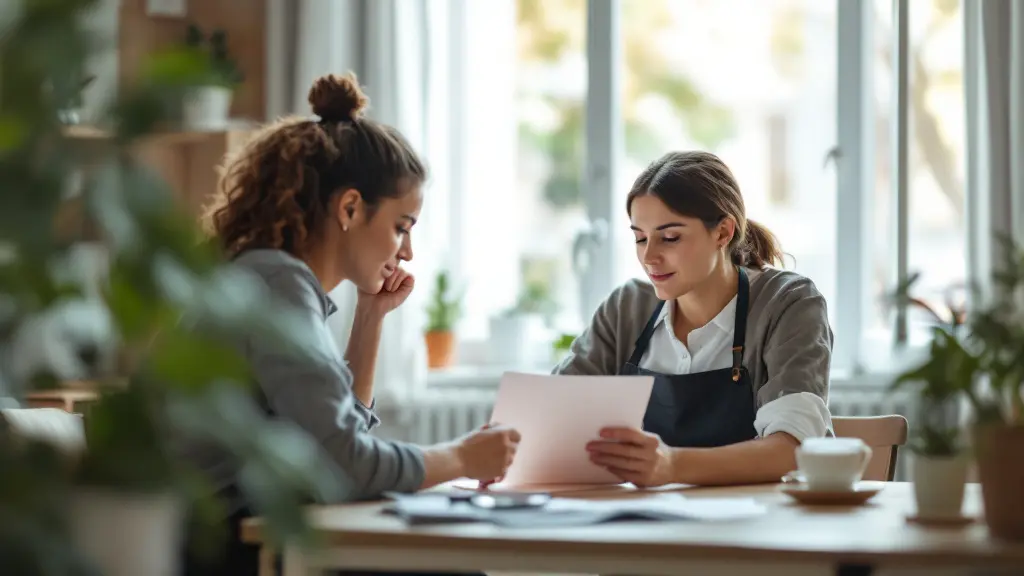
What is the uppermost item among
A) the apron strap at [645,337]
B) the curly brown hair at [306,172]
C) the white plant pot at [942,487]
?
the curly brown hair at [306,172]

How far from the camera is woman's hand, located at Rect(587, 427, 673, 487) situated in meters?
1.88

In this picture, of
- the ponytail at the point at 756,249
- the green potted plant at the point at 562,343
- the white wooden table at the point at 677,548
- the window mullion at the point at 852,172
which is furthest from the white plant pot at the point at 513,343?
the white wooden table at the point at 677,548

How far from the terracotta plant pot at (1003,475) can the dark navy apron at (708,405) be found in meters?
0.85

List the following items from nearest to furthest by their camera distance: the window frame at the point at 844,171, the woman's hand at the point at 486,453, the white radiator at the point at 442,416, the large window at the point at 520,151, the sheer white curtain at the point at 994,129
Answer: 1. the woman's hand at the point at 486,453
2. the sheer white curtain at the point at 994,129
3. the window frame at the point at 844,171
4. the white radiator at the point at 442,416
5. the large window at the point at 520,151

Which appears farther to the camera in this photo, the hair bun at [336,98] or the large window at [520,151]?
the large window at [520,151]

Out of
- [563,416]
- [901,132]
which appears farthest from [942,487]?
[901,132]

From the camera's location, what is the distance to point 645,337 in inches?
97.4

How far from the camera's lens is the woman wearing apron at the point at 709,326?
221 centimetres

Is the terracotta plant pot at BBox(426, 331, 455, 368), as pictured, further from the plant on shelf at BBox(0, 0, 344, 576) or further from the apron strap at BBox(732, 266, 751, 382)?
the plant on shelf at BBox(0, 0, 344, 576)

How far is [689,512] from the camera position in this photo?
5.29 feet

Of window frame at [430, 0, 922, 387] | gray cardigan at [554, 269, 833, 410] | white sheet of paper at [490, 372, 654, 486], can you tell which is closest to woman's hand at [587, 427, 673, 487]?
white sheet of paper at [490, 372, 654, 486]

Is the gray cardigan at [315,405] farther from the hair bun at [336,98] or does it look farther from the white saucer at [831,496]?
the white saucer at [831,496]

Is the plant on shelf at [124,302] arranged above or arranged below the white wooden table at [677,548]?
above

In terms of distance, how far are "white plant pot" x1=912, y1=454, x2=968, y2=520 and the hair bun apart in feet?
3.37
